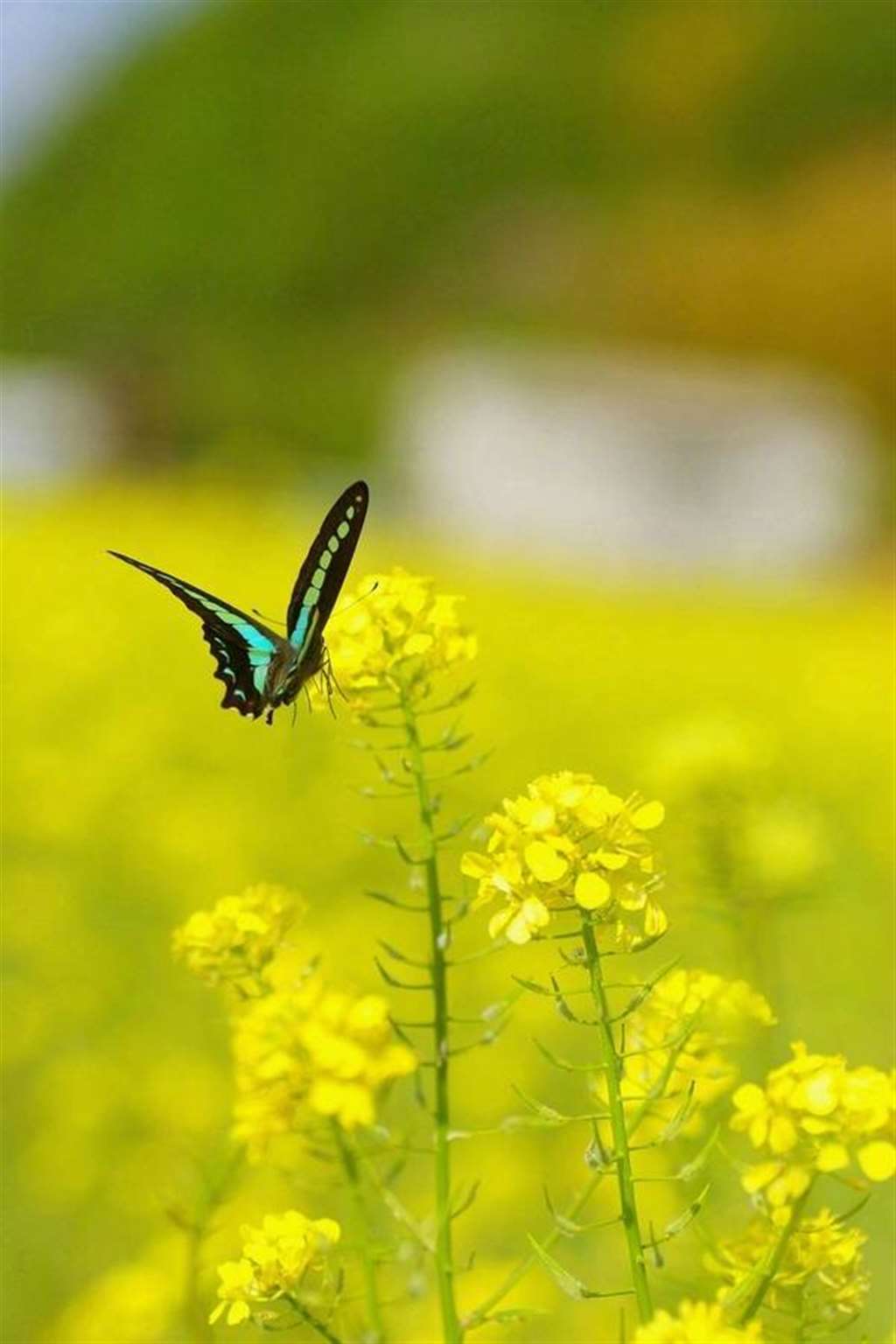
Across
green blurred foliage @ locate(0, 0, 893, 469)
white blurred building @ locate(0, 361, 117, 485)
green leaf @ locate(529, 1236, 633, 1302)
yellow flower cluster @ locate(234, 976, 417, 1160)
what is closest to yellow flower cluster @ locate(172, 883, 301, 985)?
yellow flower cluster @ locate(234, 976, 417, 1160)

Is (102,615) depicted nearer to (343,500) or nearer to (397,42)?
(343,500)

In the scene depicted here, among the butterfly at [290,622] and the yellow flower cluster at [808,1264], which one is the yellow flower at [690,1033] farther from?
the butterfly at [290,622]

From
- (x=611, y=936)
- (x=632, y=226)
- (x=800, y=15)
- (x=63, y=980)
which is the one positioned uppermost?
(x=800, y=15)

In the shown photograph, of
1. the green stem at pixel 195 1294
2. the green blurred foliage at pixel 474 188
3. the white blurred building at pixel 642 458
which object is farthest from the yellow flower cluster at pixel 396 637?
the green blurred foliage at pixel 474 188

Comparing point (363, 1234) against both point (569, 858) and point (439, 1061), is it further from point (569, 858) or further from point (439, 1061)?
point (569, 858)

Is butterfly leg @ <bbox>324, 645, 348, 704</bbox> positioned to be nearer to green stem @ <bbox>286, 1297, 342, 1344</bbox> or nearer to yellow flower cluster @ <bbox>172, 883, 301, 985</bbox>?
yellow flower cluster @ <bbox>172, 883, 301, 985</bbox>

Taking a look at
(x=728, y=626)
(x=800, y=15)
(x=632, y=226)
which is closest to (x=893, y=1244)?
(x=728, y=626)
